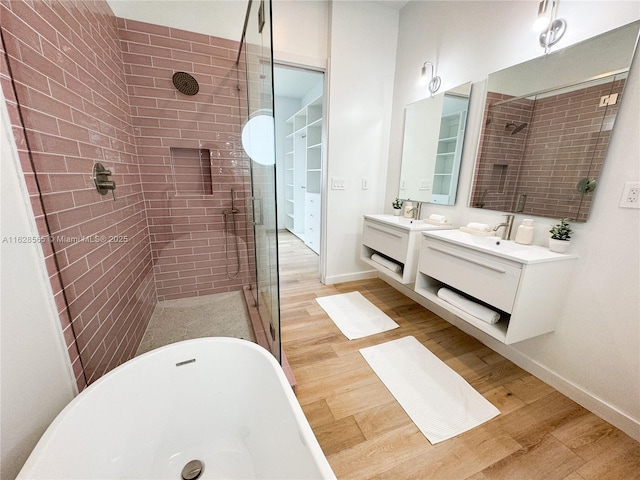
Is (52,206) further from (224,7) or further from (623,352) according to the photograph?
(623,352)

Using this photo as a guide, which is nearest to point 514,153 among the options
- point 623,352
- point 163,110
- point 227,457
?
point 623,352

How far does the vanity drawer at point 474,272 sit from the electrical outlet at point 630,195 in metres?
0.55

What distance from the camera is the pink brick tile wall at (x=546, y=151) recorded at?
124cm

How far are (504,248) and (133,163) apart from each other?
2.60 m

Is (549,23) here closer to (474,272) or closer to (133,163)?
(474,272)

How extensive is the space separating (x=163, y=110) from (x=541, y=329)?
299 cm

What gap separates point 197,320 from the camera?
1987mm

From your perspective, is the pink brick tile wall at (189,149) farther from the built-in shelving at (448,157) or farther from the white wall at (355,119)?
the built-in shelving at (448,157)

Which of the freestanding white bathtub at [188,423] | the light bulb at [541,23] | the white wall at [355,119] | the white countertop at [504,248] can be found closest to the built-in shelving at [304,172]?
the white wall at [355,119]

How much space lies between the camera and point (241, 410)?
1.06m

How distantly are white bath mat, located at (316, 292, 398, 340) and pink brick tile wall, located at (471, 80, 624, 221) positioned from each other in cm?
122

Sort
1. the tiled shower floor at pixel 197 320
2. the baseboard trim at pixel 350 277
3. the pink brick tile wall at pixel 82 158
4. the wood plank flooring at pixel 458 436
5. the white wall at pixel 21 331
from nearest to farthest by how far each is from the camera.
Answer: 1. the white wall at pixel 21 331
2. the pink brick tile wall at pixel 82 158
3. the wood plank flooring at pixel 458 436
4. the tiled shower floor at pixel 197 320
5. the baseboard trim at pixel 350 277

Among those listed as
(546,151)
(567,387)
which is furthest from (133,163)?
(567,387)

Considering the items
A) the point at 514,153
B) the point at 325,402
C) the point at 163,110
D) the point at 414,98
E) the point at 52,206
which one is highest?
the point at 414,98
